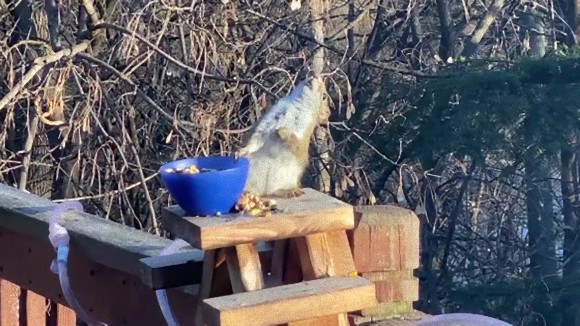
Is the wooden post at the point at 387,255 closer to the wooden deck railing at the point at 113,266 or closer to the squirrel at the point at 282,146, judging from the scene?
the wooden deck railing at the point at 113,266

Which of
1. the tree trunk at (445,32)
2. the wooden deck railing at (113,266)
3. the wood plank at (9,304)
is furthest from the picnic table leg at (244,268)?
the tree trunk at (445,32)

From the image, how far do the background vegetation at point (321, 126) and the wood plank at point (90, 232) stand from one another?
1.93 meters

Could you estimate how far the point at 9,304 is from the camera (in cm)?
241

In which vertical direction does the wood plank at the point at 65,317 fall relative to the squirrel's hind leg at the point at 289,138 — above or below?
below

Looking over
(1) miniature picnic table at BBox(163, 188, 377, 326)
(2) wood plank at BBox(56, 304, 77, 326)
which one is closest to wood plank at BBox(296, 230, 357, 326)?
(1) miniature picnic table at BBox(163, 188, 377, 326)

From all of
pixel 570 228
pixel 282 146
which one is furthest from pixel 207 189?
pixel 570 228

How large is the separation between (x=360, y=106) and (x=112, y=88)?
4.62 ft

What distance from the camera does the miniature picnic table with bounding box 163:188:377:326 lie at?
1298mm

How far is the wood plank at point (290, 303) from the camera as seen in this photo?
4.18ft

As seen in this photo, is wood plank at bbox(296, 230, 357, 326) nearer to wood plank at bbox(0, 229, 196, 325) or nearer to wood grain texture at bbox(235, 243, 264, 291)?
wood grain texture at bbox(235, 243, 264, 291)

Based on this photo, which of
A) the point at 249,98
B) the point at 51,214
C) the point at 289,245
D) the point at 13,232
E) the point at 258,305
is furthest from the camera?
the point at 249,98

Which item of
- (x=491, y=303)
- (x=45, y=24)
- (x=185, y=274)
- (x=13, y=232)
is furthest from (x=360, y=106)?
(x=185, y=274)

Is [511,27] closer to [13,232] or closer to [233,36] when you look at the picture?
[233,36]

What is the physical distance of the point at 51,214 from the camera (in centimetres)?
202
